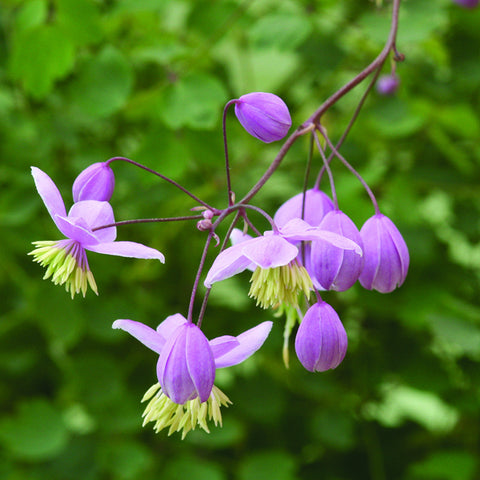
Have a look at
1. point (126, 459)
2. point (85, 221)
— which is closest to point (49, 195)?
point (85, 221)

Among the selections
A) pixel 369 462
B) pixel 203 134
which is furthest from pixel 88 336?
pixel 369 462

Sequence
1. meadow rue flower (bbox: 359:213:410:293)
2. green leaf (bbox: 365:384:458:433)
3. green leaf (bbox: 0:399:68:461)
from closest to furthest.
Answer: meadow rue flower (bbox: 359:213:410:293)
green leaf (bbox: 0:399:68:461)
green leaf (bbox: 365:384:458:433)

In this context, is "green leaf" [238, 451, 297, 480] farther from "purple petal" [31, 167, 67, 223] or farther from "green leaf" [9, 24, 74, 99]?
"purple petal" [31, 167, 67, 223]

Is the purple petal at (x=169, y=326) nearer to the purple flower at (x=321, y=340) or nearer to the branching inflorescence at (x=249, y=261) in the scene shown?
the branching inflorescence at (x=249, y=261)

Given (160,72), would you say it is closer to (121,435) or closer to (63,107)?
(63,107)

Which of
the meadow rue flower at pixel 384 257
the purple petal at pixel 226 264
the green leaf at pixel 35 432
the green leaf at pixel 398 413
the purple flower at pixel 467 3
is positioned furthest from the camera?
the green leaf at pixel 398 413

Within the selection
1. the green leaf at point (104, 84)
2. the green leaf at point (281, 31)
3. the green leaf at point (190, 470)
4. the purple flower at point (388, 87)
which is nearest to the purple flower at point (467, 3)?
the purple flower at point (388, 87)

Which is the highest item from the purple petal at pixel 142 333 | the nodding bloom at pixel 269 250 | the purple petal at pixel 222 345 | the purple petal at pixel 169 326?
the nodding bloom at pixel 269 250

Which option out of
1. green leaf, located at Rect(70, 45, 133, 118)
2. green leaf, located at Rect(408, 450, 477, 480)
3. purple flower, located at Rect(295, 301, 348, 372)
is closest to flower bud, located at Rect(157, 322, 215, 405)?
purple flower, located at Rect(295, 301, 348, 372)
